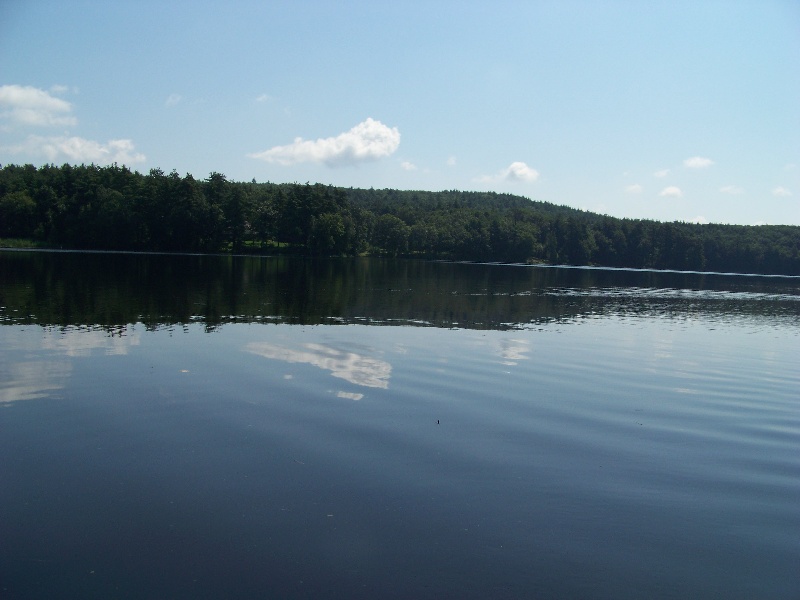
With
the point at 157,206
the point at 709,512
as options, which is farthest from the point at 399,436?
the point at 157,206

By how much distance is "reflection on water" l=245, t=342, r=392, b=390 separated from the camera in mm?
17562

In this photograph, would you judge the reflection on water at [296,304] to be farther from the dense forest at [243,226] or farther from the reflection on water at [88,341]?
the dense forest at [243,226]

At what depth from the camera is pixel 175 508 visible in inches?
342

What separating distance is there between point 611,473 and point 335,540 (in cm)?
551

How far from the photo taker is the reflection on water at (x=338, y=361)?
57.6ft

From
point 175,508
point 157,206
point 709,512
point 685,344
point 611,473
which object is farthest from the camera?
point 157,206

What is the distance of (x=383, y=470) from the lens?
10445mm

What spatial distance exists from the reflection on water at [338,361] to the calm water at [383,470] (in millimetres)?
115

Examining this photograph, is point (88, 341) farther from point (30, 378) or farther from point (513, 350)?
point (513, 350)

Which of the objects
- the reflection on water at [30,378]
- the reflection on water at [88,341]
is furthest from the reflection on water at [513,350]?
the reflection on water at [30,378]

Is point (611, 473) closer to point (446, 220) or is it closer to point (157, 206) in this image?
point (157, 206)

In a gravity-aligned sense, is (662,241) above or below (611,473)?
above

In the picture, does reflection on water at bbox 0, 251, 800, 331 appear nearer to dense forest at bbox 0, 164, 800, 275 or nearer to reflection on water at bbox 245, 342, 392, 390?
reflection on water at bbox 245, 342, 392, 390

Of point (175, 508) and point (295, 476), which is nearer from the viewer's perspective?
point (175, 508)
